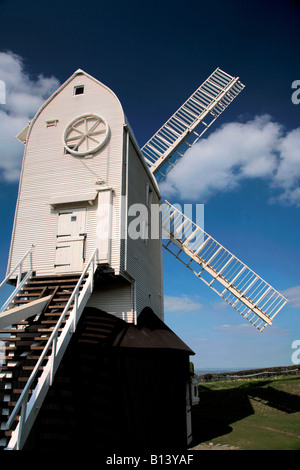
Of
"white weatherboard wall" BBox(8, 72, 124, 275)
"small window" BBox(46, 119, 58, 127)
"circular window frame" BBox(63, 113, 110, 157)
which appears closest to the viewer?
"white weatherboard wall" BBox(8, 72, 124, 275)

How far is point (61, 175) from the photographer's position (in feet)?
45.1

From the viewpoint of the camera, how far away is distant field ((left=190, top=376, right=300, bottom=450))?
482 inches

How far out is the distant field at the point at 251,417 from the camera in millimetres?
12234

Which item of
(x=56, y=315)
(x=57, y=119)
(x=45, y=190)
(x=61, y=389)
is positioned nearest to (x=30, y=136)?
(x=57, y=119)

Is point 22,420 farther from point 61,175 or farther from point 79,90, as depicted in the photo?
point 79,90

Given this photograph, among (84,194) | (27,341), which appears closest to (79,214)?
(84,194)

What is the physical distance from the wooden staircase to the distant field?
7.24 metres

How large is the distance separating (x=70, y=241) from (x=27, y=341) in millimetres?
4524

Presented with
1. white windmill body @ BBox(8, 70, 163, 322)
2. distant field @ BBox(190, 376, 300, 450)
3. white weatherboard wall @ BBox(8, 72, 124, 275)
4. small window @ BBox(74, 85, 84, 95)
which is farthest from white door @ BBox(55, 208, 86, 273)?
distant field @ BBox(190, 376, 300, 450)

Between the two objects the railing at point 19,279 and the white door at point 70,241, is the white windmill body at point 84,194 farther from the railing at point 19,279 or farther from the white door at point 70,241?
the railing at point 19,279

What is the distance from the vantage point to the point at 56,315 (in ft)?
32.1

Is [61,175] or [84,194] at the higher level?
[61,175]

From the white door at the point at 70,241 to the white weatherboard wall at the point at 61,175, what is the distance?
0.70 ft

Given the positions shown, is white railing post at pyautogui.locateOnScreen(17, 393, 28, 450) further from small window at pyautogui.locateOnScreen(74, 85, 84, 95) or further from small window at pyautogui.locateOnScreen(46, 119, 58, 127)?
small window at pyautogui.locateOnScreen(74, 85, 84, 95)
